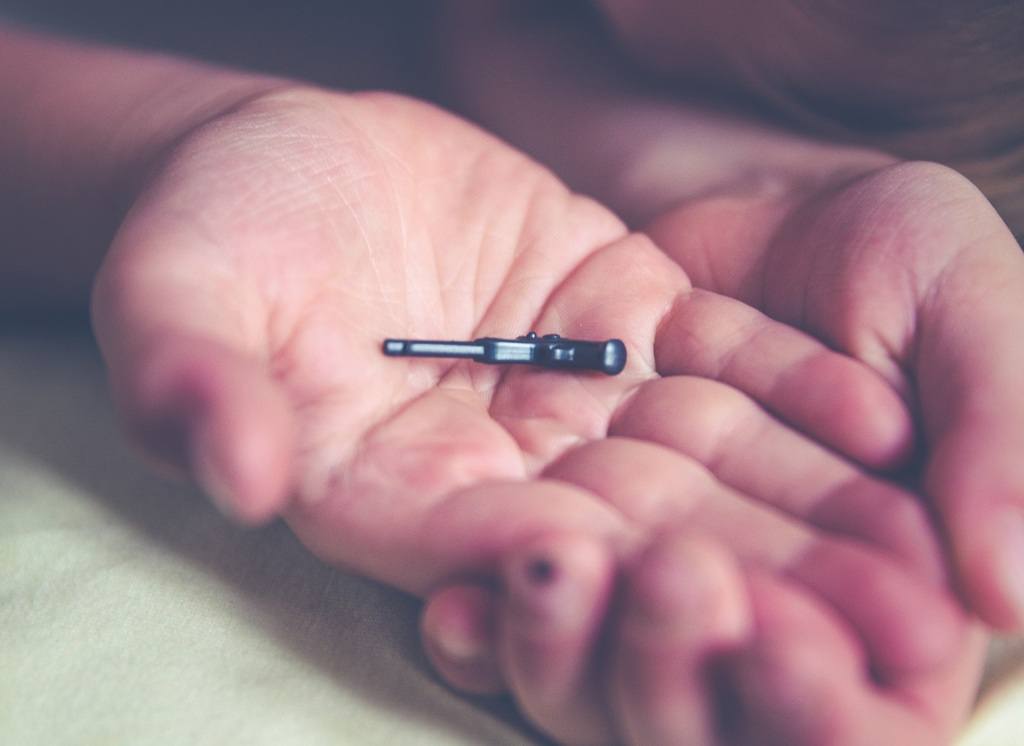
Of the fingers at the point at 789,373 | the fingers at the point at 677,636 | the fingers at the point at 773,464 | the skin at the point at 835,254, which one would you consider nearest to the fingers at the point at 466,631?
the skin at the point at 835,254

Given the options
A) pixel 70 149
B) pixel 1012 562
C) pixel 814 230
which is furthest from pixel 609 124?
pixel 1012 562

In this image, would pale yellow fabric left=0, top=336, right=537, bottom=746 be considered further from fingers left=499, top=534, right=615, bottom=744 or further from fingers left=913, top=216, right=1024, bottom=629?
fingers left=913, top=216, right=1024, bottom=629

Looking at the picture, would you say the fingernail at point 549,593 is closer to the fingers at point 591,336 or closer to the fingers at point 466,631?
the fingers at point 466,631

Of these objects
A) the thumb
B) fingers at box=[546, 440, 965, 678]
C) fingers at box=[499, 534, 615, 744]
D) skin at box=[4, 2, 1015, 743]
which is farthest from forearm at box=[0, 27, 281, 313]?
fingers at box=[499, 534, 615, 744]

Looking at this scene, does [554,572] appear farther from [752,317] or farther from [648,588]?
[752,317]

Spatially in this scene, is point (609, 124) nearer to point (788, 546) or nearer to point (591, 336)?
point (591, 336)

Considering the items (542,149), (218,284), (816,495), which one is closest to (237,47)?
(542,149)
